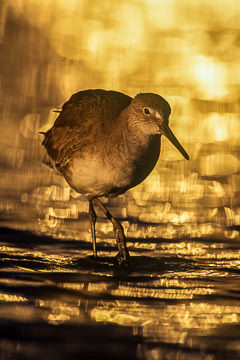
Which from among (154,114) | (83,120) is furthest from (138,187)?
(154,114)

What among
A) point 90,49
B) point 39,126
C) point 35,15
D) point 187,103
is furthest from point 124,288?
point 35,15

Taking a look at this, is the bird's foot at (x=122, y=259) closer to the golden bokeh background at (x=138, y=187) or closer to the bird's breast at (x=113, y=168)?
the golden bokeh background at (x=138, y=187)

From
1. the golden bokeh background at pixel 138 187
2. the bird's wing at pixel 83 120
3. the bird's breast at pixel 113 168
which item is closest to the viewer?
A: the golden bokeh background at pixel 138 187

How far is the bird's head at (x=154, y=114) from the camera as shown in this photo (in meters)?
7.76

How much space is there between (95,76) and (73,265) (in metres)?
7.56

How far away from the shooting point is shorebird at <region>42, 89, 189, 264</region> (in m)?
7.82

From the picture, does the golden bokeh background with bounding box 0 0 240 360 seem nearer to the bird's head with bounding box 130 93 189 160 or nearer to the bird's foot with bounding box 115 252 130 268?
the bird's foot with bounding box 115 252 130 268

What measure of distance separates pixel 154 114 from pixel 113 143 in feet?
1.45

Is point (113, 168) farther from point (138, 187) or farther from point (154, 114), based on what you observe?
Result: point (138, 187)

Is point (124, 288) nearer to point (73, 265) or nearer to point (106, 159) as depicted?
point (73, 265)

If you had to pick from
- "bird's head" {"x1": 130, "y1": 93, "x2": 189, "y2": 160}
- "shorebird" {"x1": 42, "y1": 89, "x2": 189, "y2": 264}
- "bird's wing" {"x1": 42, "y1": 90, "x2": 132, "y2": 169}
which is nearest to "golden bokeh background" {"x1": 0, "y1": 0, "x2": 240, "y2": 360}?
"shorebird" {"x1": 42, "y1": 89, "x2": 189, "y2": 264}

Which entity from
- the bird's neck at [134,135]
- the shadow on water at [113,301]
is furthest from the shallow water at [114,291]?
the bird's neck at [134,135]

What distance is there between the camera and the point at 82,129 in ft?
27.2

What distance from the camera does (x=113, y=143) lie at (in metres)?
7.90
